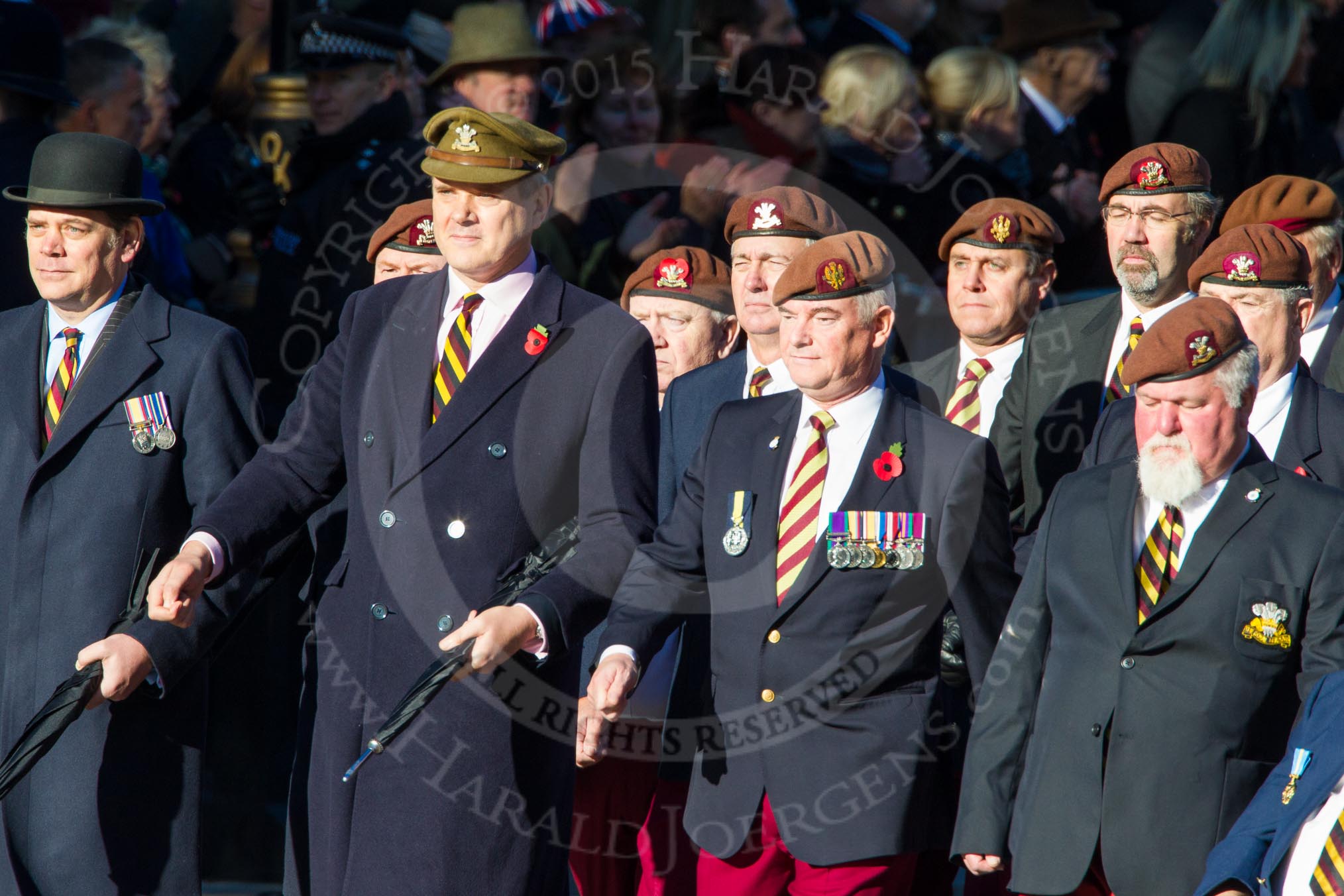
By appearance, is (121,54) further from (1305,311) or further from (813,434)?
(1305,311)

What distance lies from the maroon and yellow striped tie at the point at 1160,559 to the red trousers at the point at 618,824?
190cm

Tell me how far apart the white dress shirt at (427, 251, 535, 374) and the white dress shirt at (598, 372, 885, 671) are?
768 mm

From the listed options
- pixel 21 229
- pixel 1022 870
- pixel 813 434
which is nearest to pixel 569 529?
pixel 813 434

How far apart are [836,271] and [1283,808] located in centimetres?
176

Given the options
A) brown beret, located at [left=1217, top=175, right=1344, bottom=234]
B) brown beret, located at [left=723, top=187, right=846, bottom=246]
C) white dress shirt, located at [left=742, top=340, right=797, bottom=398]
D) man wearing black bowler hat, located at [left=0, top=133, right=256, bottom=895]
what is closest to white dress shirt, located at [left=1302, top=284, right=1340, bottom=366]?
brown beret, located at [left=1217, top=175, right=1344, bottom=234]

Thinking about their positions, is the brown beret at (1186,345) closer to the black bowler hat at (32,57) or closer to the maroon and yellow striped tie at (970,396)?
the maroon and yellow striped tie at (970,396)

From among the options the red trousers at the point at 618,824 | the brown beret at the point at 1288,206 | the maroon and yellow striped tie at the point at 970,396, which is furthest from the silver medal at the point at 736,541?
the brown beret at the point at 1288,206

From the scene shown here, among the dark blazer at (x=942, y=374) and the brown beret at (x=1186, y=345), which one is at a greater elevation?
the brown beret at (x=1186, y=345)

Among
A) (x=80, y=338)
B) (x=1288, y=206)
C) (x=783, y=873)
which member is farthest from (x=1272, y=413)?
(x=80, y=338)

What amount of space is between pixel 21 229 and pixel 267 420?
1.17 metres

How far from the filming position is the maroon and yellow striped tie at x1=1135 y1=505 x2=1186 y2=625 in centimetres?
457

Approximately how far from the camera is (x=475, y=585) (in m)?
4.70

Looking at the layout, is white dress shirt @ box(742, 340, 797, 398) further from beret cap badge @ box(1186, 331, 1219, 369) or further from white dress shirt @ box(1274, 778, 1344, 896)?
white dress shirt @ box(1274, 778, 1344, 896)

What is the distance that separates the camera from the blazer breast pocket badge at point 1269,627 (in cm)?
441
